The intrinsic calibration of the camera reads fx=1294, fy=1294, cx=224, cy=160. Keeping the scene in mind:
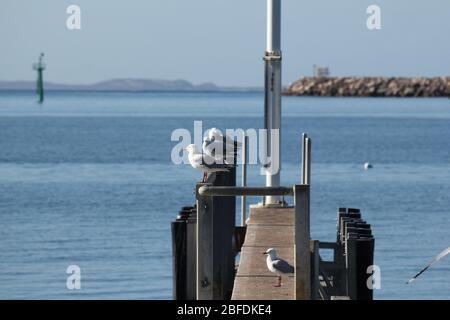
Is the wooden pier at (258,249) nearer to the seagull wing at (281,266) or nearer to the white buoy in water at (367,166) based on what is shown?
the seagull wing at (281,266)

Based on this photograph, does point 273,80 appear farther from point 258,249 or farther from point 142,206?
point 142,206

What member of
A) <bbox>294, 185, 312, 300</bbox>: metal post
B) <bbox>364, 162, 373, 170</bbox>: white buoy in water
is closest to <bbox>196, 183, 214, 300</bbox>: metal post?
<bbox>294, 185, 312, 300</bbox>: metal post

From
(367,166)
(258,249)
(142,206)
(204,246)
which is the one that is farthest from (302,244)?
(367,166)

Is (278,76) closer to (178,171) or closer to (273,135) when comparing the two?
(273,135)

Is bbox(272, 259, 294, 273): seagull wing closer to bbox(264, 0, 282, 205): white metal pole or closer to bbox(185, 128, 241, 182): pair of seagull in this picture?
bbox(185, 128, 241, 182): pair of seagull

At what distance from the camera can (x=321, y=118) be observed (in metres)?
144

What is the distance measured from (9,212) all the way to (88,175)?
16064mm

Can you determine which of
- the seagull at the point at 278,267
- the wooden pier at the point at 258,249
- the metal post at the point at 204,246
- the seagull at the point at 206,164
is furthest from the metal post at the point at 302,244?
the seagull at the point at 206,164

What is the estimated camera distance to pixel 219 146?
14.0 meters

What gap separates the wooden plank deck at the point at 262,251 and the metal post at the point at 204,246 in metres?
0.92

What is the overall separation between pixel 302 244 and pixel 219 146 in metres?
3.34

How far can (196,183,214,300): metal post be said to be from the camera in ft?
34.5

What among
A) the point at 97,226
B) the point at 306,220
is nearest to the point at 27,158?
the point at 97,226

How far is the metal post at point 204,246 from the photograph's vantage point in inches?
414
